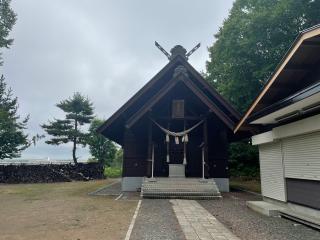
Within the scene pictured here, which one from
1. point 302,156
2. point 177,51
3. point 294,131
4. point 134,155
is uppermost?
point 177,51

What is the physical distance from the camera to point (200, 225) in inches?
287

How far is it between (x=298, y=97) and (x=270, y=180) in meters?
4.61

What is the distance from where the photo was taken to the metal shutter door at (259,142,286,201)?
9.64 metres

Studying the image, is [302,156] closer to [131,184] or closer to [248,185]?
[131,184]

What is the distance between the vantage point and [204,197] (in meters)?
12.7

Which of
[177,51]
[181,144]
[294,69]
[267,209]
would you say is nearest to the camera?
[267,209]

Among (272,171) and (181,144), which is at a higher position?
(181,144)

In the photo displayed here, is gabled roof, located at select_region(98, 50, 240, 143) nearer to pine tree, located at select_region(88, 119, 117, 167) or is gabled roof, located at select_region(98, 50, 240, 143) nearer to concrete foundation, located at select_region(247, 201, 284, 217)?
concrete foundation, located at select_region(247, 201, 284, 217)

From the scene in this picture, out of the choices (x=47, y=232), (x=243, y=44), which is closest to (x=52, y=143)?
(x=243, y=44)

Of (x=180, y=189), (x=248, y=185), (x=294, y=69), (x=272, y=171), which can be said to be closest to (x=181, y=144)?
(x=180, y=189)

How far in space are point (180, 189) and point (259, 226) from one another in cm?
614

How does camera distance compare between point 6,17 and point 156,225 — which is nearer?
point 156,225

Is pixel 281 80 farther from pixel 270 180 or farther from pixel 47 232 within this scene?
pixel 47 232

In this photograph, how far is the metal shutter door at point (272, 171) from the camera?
964 cm
